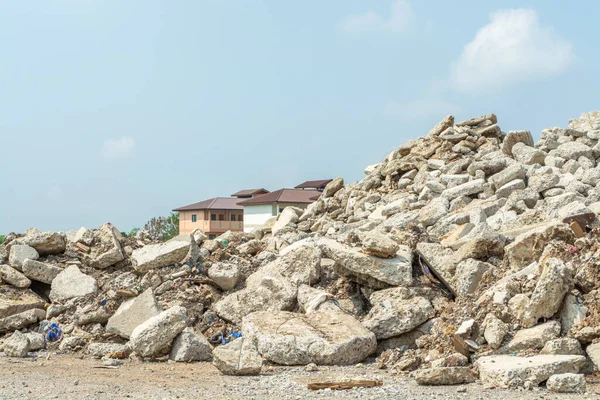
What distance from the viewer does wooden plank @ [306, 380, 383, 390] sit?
6785 mm

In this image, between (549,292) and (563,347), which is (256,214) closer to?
(549,292)

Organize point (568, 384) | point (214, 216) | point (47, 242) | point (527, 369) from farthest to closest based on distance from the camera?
point (214, 216) < point (47, 242) < point (527, 369) < point (568, 384)

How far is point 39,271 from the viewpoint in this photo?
39.2 feet

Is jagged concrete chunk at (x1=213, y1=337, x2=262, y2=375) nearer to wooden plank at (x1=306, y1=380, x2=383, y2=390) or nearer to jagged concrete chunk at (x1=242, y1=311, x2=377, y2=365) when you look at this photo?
jagged concrete chunk at (x1=242, y1=311, x2=377, y2=365)

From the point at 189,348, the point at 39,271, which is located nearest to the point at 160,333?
the point at 189,348

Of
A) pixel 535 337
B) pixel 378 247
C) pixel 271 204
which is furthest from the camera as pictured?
pixel 271 204

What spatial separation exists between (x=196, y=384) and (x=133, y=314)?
10.6ft

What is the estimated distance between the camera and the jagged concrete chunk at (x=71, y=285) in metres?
11.4

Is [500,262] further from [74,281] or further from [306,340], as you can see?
[74,281]

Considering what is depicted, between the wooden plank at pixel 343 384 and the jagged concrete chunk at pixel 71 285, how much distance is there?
599 cm

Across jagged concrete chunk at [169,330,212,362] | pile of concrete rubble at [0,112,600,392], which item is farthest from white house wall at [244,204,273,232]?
jagged concrete chunk at [169,330,212,362]

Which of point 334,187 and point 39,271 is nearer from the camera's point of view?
point 39,271

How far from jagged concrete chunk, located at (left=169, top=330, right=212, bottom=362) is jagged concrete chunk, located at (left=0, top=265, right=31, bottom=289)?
4339 mm

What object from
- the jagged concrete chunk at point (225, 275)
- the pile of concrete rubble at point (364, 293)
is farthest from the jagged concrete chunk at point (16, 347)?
the jagged concrete chunk at point (225, 275)
